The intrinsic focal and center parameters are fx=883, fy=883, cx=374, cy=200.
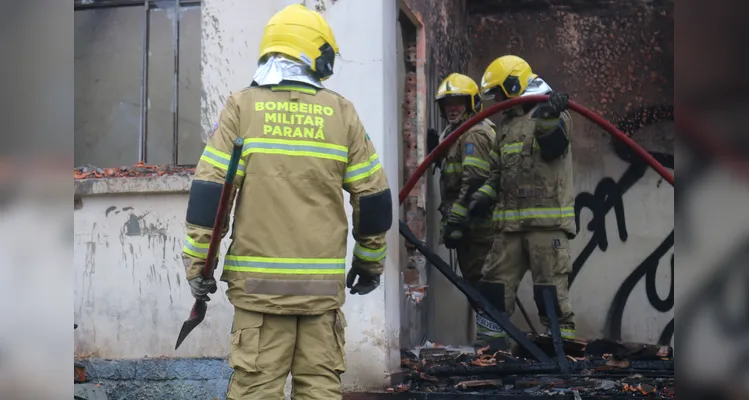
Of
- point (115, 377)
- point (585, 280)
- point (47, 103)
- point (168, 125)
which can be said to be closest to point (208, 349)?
point (115, 377)

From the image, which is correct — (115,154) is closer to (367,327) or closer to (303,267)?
(367,327)

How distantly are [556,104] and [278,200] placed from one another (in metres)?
2.48

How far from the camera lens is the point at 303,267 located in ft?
11.2

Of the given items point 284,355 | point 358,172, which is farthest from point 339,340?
point 358,172

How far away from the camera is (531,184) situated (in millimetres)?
6152

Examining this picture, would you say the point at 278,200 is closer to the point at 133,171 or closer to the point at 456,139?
the point at 133,171

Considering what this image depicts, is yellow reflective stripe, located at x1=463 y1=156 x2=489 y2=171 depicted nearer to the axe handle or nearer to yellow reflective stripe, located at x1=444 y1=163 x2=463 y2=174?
yellow reflective stripe, located at x1=444 y1=163 x2=463 y2=174

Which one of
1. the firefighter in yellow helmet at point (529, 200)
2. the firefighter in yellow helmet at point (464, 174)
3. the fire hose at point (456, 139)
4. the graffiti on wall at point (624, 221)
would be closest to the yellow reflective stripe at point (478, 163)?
the firefighter in yellow helmet at point (464, 174)

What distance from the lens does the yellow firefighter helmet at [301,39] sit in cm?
352

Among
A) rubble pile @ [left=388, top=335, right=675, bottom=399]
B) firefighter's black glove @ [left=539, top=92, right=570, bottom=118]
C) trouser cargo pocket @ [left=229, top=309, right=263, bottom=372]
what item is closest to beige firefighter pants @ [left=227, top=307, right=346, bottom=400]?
trouser cargo pocket @ [left=229, top=309, right=263, bottom=372]

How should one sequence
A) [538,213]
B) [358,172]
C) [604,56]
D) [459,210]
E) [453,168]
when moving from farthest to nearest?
[604,56] < [453,168] < [459,210] < [538,213] < [358,172]

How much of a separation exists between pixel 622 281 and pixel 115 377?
4928 mm

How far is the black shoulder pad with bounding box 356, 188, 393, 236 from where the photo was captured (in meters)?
3.61

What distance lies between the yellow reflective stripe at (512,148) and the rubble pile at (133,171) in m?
2.25
